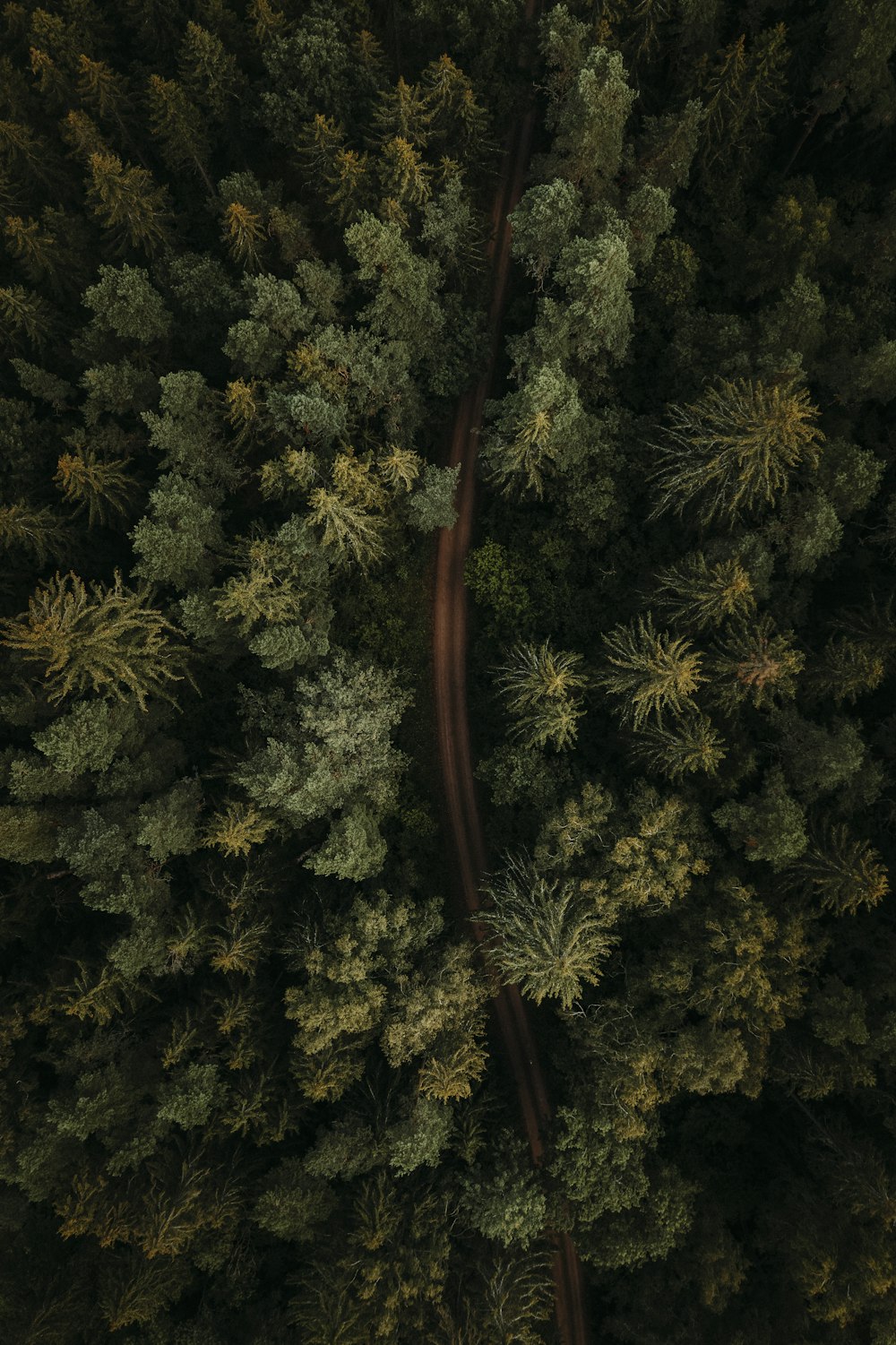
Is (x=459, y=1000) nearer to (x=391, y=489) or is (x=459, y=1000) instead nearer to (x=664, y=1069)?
(x=664, y=1069)

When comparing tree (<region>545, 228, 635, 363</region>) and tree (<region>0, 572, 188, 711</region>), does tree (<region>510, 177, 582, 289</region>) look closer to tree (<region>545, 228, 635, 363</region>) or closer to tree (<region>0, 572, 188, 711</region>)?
tree (<region>545, 228, 635, 363</region>)

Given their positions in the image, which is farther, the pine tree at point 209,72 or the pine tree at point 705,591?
the pine tree at point 209,72

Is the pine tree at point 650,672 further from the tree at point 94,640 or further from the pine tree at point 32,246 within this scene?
the pine tree at point 32,246

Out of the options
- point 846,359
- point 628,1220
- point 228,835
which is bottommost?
point 628,1220

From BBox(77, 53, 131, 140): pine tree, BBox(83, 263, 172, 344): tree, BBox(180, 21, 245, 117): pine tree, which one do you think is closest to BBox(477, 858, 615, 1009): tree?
BBox(83, 263, 172, 344): tree

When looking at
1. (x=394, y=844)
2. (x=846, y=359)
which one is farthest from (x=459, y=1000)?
(x=846, y=359)

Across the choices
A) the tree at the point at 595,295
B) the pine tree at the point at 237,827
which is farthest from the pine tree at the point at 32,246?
the pine tree at the point at 237,827
